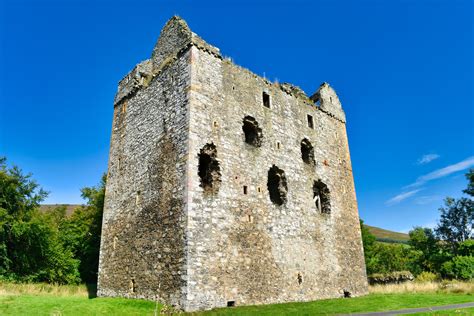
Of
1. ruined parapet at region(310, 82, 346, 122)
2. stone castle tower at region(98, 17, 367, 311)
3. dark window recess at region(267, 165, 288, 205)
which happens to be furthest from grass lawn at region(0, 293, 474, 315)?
ruined parapet at region(310, 82, 346, 122)

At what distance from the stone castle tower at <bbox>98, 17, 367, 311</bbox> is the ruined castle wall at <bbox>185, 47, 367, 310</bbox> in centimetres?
5

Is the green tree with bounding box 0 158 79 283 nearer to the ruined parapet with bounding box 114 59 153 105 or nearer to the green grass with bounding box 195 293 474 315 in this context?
the ruined parapet with bounding box 114 59 153 105

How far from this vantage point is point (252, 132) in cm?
1619

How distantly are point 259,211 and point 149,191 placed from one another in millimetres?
4585

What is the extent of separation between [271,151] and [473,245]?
69.8 ft

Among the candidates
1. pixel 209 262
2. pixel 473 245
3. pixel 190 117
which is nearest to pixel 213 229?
pixel 209 262

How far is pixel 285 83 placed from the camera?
20.1m

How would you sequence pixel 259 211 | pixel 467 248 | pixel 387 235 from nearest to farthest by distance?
pixel 259 211, pixel 467 248, pixel 387 235

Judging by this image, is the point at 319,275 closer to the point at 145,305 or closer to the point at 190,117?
the point at 145,305

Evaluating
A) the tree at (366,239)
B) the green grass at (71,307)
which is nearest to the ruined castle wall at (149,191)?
the green grass at (71,307)

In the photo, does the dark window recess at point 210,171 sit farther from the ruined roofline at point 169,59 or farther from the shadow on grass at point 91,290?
the shadow on grass at point 91,290

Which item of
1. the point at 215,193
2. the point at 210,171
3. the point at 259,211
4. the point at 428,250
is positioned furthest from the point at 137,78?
the point at 428,250

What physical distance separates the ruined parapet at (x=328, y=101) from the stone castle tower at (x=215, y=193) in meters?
2.32

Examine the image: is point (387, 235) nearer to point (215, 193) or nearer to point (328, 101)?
point (328, 101)
